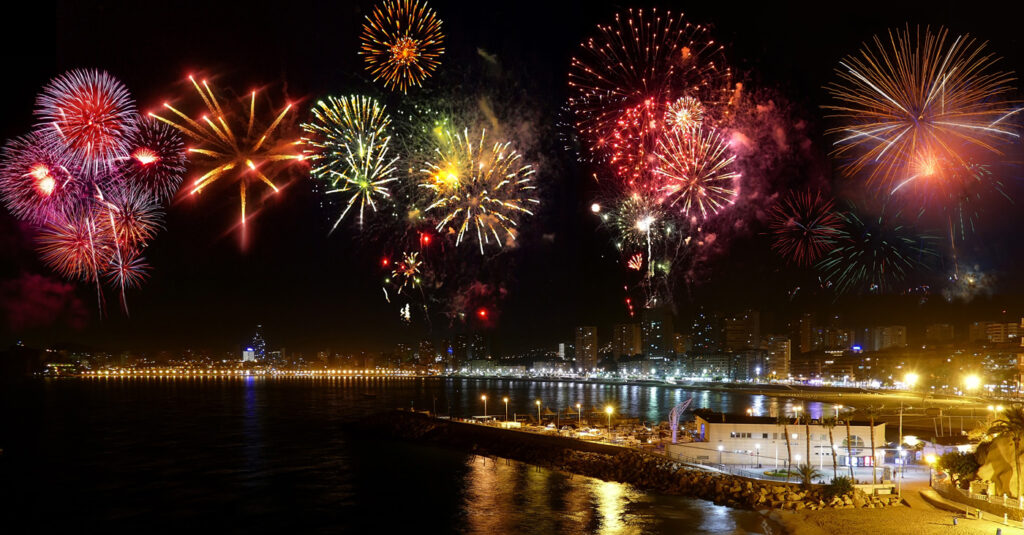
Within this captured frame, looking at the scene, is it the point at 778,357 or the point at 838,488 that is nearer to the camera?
the point at 838,488

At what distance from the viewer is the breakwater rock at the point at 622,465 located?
1206 inches

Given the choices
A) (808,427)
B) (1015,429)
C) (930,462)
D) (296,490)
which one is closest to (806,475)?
(808,427)

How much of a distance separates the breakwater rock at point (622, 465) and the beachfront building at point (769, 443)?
2.38 metres

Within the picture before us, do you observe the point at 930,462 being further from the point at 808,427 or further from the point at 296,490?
the point at 296,490

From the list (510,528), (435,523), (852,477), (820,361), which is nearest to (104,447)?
(435,523)

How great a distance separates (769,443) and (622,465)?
7640 millimetres

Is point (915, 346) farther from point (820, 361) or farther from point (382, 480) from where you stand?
point (382, 480)

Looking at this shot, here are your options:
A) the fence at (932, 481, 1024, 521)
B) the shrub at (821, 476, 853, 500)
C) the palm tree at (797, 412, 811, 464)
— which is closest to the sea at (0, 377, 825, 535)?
the shrub at (821, 476, 853, 500)

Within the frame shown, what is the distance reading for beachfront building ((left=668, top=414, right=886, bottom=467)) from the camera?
124ft

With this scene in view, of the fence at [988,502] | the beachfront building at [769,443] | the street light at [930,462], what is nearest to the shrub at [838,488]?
the fence at [988,502]

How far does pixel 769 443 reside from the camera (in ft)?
127

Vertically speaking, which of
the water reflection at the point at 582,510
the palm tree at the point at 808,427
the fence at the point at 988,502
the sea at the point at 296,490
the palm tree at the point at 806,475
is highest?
the palm tree at the point at 808,427

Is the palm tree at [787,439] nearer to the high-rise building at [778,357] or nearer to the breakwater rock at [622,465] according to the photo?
the breakwater rock at [622,465]

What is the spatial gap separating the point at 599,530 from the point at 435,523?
7.34m
